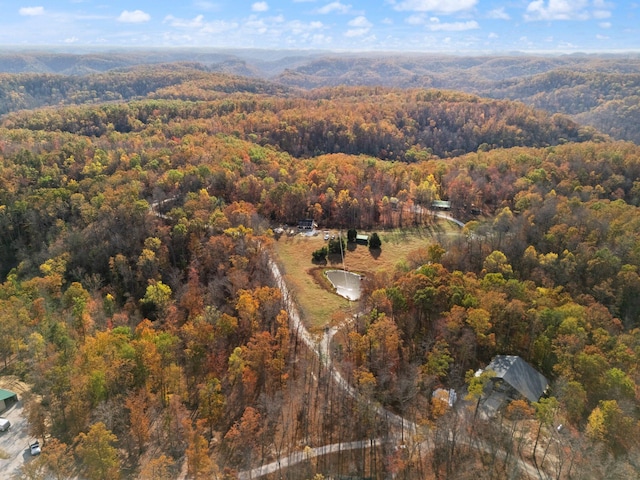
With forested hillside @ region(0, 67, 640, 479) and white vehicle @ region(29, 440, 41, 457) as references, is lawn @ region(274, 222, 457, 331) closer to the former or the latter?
forested hillside @ region(0, 67, 640, 479)

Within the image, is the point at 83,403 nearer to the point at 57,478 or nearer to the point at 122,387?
the point at 122,387

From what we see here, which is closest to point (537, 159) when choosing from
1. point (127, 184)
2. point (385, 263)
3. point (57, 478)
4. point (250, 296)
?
point (385, 263)

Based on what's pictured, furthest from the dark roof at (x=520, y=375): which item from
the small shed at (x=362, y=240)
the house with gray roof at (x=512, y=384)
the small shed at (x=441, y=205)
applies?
the small shed at (x=441, y=205)

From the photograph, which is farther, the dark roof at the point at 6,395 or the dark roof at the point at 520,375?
the dark roof at the point at 6,395

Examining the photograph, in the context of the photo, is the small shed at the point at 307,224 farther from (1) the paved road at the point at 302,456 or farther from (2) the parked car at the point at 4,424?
(2) the parked car at the point at 4,424

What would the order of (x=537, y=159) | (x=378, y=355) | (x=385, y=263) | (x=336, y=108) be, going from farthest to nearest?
(x=336, y=108), (x=537, y=159), (x=385, y=263), (x=378, y=355)

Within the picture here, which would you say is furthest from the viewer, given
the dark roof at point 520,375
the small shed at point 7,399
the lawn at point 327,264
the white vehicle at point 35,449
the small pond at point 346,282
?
the small pond at point 346,282
